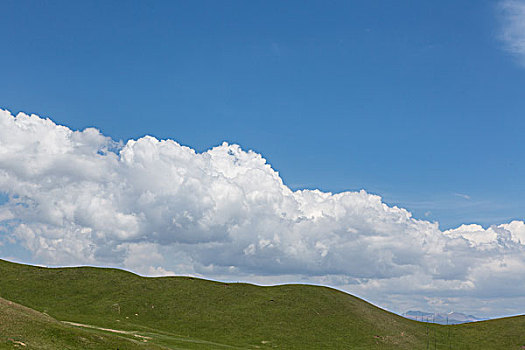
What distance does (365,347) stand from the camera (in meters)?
116

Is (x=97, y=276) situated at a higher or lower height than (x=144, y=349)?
higher

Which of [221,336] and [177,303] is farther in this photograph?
[177,303]

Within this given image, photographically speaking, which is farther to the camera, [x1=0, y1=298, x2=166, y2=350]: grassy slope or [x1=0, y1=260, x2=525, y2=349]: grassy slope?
[x1=0, y1=260, x2=525, y2=349]: grassy slope

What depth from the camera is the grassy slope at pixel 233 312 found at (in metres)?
116

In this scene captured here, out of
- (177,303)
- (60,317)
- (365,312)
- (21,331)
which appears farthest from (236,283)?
(21,331)

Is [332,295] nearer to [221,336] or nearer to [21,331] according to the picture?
[221,336]

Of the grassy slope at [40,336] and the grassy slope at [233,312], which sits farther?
the grassy slope at [233,312]

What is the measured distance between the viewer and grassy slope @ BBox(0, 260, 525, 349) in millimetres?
116125

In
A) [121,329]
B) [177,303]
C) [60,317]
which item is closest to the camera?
[121,329]

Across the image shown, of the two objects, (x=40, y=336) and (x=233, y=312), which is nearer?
(x=40, y=336)

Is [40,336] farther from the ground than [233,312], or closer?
closer

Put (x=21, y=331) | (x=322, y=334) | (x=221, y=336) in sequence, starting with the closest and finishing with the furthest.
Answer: (x=21, y=331), (x=221, y=336), (x=322, y=334)

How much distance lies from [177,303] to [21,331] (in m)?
74.9

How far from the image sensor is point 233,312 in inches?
5138
